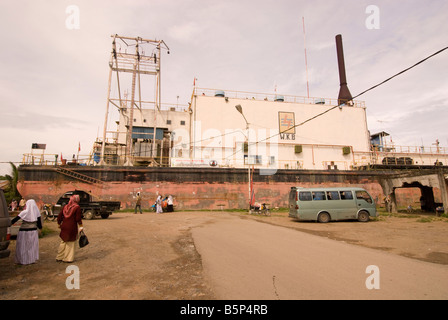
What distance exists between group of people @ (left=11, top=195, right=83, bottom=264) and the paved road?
3585 millimetres

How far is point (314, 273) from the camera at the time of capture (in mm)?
4926

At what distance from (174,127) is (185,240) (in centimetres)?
2516

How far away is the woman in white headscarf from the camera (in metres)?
5.92

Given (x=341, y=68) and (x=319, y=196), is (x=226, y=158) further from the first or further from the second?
(x=341, y=68)

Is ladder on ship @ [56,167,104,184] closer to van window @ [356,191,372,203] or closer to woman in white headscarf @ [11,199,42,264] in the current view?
woman in white headscarf @ [11,199,42,264]

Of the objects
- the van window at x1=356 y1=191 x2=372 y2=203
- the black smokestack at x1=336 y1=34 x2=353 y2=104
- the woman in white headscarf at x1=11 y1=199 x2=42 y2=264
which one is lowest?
the woman in white headscarf at x1=11 y1=199 x2=42 y2=264

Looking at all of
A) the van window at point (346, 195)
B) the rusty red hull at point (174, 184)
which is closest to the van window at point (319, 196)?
the van window at point (346, 195)

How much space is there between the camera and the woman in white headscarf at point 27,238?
5.92 m

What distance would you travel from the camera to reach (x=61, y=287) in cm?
445

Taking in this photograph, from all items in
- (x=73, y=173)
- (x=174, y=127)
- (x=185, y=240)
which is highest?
(x=174, y=127)

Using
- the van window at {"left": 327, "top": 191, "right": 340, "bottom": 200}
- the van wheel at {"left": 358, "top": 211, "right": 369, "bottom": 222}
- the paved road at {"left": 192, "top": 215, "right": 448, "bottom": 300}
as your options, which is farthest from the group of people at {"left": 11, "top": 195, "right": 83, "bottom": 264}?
the van wheel at {"left": 358, "top": 211, "right": 369, "bottom": 222}
